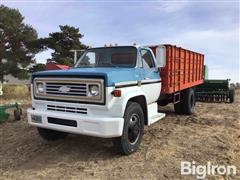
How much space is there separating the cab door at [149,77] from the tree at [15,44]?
55.7ft

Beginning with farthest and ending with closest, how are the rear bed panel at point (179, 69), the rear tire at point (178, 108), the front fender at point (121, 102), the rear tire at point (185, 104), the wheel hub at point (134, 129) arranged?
the rear tire at point (178, 108) → the rear tire at point (185, 104) → the rear bed panel at point (179, 69) → the wheel hub at point (134, 129) → the front fender at point (121, 102)

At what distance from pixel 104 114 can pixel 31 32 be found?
2090 centimetres

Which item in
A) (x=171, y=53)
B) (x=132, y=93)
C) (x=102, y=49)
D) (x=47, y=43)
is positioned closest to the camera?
(x=132, y=93)

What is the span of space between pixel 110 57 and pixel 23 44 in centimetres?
1886

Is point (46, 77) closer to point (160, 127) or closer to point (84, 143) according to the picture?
point (84, 143)

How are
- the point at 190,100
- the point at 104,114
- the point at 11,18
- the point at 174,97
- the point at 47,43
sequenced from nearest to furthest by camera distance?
the point at 104,114
the point at 174,97
the point at 190,100
the point at 11,18
the point at 47,43

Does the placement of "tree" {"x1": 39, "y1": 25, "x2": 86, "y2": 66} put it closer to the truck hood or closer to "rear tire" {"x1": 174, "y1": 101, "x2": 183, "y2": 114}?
"rear tire" {"x1": 174, "y1": 101, "x2": 183, "y2": 114}

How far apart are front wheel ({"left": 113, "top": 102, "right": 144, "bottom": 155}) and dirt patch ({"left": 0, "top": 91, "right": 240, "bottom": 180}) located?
0.55ft

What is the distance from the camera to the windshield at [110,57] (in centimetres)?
675

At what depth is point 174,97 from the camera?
9.27 meters

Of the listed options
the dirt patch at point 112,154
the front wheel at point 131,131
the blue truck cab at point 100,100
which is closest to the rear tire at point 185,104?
the dirt patch at point 112,154

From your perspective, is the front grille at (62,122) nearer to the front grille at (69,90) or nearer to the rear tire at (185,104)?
the front grille at (69,90)

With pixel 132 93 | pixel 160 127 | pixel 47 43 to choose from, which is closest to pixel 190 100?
pixel 160 127

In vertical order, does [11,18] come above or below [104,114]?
above
